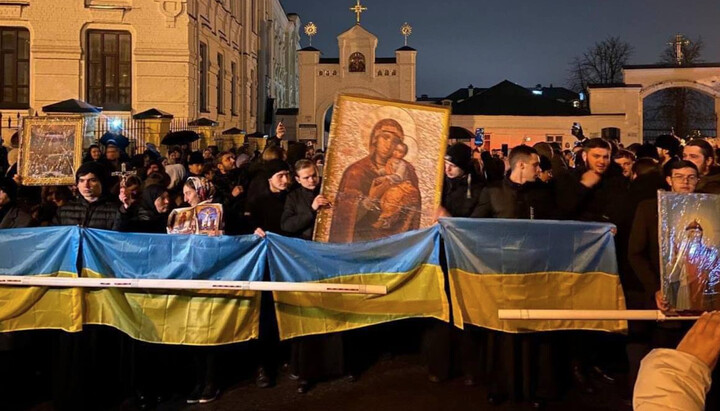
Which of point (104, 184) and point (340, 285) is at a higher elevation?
point (104, 184)

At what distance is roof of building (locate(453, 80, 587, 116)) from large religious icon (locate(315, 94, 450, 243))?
112 feet

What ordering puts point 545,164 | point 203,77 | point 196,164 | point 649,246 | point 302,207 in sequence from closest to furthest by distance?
point 649,246, point 302,207, point 545,164, point 196,164, point 203,77

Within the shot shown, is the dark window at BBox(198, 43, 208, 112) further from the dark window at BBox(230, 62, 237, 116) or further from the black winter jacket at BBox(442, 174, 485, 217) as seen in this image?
the black winter jacket at BBox(442, 174, 485, 217)

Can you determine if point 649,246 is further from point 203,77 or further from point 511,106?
point 511,106

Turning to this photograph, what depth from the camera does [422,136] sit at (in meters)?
6.34

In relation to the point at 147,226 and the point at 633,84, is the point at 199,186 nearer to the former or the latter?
the point at 147,226

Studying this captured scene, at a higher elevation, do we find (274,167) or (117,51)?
(117,51)

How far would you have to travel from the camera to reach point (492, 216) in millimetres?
6691

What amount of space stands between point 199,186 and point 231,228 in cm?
54

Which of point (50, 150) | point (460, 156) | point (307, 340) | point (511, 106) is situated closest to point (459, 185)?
point (460, 156)

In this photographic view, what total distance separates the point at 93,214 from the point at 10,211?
3.39 feet

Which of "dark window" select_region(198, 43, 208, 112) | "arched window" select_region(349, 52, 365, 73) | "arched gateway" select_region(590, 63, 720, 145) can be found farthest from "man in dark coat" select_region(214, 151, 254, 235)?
"arched gateway" select_region(590, 63, 720, 145)

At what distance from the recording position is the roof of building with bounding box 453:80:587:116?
39.6 metres

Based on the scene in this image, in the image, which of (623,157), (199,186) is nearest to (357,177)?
(199,186)
